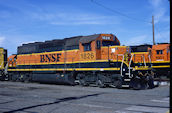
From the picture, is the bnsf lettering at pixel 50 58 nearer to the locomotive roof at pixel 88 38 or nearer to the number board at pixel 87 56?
the number board at pixel 87 56

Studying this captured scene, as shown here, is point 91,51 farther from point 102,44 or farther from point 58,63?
point 58,63

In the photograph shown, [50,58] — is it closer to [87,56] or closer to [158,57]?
[87,56]

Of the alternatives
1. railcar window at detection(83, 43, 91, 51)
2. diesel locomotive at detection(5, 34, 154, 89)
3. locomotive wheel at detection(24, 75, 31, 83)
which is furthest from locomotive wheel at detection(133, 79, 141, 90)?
locomotive wheel at detection(24, 75, 31, 83)

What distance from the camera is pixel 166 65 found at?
21.6 metres

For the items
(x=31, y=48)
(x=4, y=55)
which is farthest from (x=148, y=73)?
(x=4, y=55)

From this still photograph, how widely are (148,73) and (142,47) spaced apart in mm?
8690

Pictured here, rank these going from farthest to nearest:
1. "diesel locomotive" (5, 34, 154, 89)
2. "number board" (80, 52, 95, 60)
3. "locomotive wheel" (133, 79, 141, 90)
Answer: "number board" (80, 52, 95, 60), "diesel locomotive" (5, 34, 154, 89), "locomotive wheel" (133, 79, 141, 90)

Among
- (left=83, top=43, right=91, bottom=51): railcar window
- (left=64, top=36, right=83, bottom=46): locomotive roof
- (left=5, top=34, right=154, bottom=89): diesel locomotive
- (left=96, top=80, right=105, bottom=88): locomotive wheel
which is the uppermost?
(left=64, top=36, right=83, bottom=46): locomotive roof

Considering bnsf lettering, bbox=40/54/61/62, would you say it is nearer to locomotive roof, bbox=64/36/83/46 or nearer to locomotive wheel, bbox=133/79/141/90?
locomotive roof, bbox=64/36/83/46

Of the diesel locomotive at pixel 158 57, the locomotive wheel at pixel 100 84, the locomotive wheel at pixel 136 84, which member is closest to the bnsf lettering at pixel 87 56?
the locomotive wheel at pixel 100 84

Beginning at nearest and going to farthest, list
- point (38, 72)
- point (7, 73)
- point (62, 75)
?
1. point (62, 75)
2. point (38, 72)
3. point (7, 73)

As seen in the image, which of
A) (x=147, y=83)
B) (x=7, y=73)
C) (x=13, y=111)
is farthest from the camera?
(x=7, y=73)


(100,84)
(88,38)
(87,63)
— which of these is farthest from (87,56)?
(100,84)

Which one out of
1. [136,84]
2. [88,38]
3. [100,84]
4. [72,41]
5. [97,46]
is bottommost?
[100,84]
